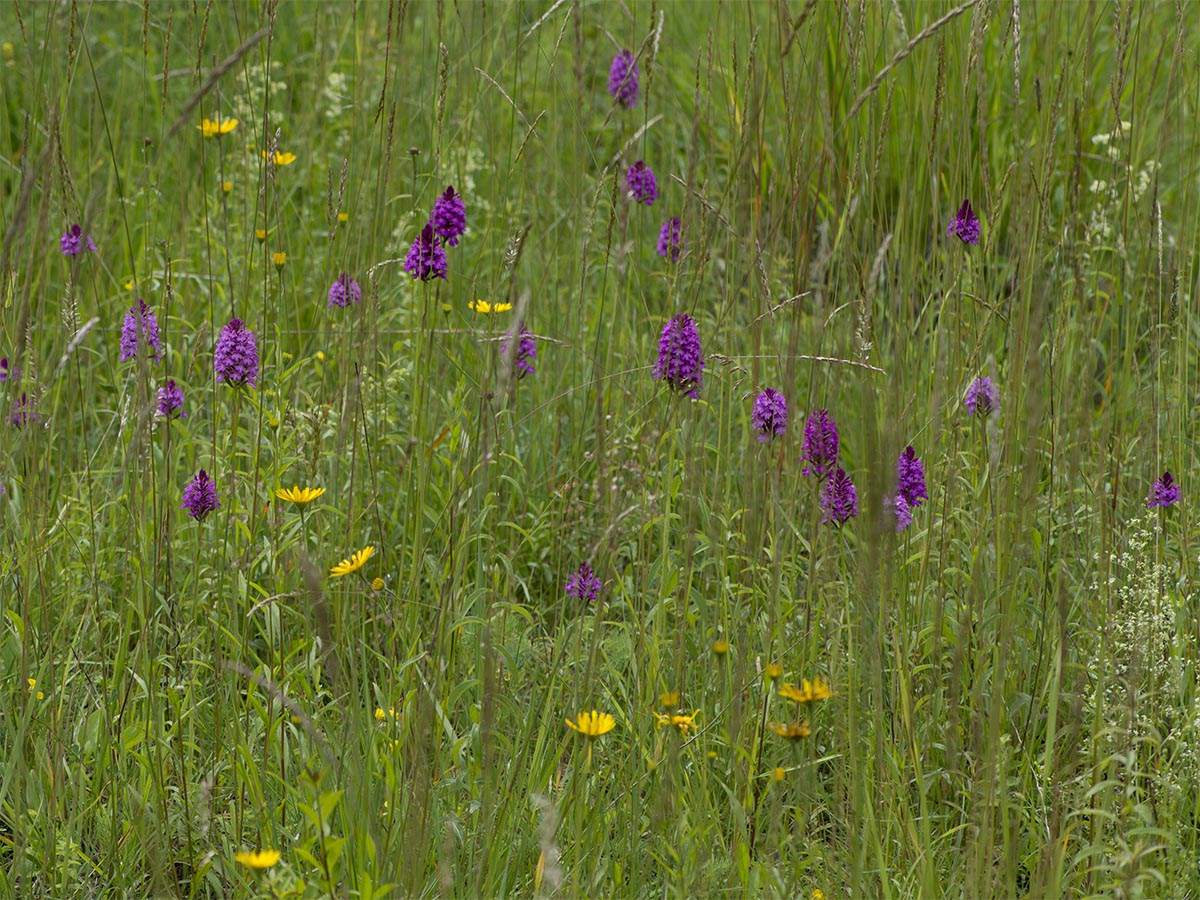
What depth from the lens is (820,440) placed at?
1.64 metres

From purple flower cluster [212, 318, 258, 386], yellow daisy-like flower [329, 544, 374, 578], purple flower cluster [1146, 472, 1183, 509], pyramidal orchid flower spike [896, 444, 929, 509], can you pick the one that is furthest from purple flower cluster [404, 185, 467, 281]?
purple flower cluster [1146, 472, 1183, 509]

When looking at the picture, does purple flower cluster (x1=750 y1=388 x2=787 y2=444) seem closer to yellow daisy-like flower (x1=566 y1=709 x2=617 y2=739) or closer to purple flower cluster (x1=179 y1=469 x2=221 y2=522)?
yellow daisy-like flower (x1=566 y1=709 x2=617 y2=739)

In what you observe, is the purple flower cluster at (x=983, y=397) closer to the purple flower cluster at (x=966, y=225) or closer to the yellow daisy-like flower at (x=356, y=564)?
the purple flower cluster at (x=966, y=225)

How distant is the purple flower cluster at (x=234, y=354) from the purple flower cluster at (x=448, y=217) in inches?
14.8

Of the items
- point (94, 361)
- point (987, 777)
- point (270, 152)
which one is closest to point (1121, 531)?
point (987, 777)

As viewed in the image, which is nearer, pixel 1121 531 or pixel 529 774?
pixel 529 774

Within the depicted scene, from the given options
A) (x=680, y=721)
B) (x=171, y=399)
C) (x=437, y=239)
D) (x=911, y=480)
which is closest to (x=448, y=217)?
(x=437, y=239)

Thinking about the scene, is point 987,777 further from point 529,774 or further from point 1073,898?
point 529,774

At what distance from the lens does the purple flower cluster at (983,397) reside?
6.12 ft

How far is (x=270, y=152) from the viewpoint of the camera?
6.13 ft

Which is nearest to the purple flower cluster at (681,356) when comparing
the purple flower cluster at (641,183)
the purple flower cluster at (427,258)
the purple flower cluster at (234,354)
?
the purple flower cluster at (427,258)

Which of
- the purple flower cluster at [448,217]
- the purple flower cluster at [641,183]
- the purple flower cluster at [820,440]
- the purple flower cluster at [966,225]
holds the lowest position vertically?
the purple flower cluster at [820,440]

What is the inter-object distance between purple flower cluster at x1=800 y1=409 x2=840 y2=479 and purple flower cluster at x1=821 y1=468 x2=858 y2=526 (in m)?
0.03

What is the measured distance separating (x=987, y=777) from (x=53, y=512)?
63.1 inches
